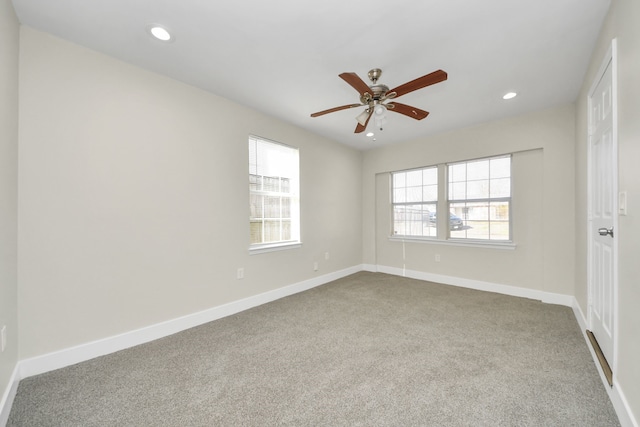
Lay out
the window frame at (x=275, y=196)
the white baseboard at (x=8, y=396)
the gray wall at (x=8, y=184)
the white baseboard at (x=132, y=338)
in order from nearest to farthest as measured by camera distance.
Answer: the white baseboard at (x=8, y=396), the gray wall at (x=8, y=184), the white baseboard at (x=132, y=338), the window frame at (x=275, y=196)

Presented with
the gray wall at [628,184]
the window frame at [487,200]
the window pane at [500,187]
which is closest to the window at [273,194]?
the window frame at [487,200]

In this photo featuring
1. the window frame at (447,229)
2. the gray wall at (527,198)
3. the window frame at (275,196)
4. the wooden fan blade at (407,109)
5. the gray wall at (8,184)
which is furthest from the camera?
the window frame at (447,229)

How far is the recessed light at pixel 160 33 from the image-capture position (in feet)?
6.33

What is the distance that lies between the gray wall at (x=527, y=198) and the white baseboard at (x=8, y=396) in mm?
4823

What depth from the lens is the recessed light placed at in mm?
1928

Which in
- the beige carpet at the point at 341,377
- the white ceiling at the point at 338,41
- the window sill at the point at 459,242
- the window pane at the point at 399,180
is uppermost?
the white ceiling at the point at 338,41

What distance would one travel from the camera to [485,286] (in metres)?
3.98

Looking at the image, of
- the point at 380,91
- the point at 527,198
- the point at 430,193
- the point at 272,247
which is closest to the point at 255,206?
the point at 272,247

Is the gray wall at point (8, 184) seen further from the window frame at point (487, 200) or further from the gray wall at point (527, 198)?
the window frame at point (487, 200)

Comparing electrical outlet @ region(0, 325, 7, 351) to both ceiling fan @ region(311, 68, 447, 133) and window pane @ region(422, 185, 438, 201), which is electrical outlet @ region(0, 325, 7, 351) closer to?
ceiling fan @ region(311, 68, 447, 133)

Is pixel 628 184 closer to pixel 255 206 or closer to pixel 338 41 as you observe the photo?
pixel 338 41

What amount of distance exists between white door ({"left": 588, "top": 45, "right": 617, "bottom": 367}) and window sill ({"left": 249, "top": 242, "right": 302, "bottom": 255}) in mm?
3175

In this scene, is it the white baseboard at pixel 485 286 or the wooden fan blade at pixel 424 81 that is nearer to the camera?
the wooden fan blade at pixel 424 81

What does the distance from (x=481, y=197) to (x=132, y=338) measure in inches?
188
